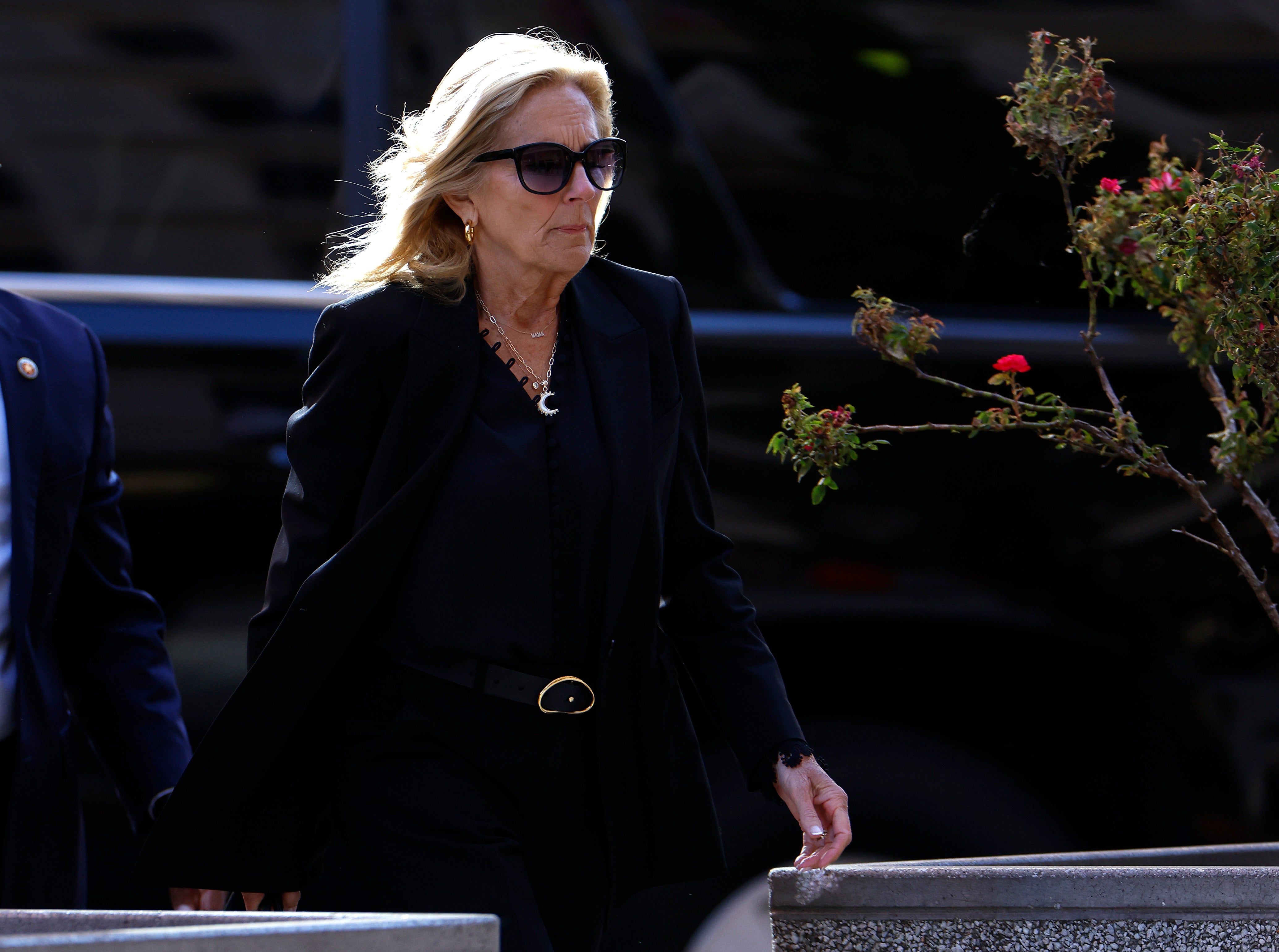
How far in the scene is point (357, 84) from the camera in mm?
2902

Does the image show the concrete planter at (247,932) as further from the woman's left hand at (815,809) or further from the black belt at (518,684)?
the woman's left hand at (815,809)

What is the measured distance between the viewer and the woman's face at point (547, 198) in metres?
2.05

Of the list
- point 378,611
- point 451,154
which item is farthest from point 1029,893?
point 451,154

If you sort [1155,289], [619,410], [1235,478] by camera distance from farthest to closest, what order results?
[1155,289], [1235,478], [619,410]

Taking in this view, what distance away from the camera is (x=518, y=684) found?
1.98 meters

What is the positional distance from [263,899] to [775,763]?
28.8 inches

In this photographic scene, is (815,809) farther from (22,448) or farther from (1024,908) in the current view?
(22,448)

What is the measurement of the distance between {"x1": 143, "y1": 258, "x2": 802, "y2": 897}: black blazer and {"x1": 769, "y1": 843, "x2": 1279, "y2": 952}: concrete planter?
241 mm

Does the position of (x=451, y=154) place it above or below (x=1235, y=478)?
above

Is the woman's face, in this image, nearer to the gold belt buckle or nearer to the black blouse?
the black blouse

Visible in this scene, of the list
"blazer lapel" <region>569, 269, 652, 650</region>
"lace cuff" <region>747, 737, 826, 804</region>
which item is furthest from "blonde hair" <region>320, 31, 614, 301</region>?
"lace cuff" <region>747, 737, 826, 804</region>

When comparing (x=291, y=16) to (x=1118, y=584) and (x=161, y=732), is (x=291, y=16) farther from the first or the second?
(x=1118, y=584)

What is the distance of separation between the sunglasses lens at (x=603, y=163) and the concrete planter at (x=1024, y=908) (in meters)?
0.92

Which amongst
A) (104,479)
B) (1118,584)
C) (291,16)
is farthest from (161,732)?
(1118,584)
